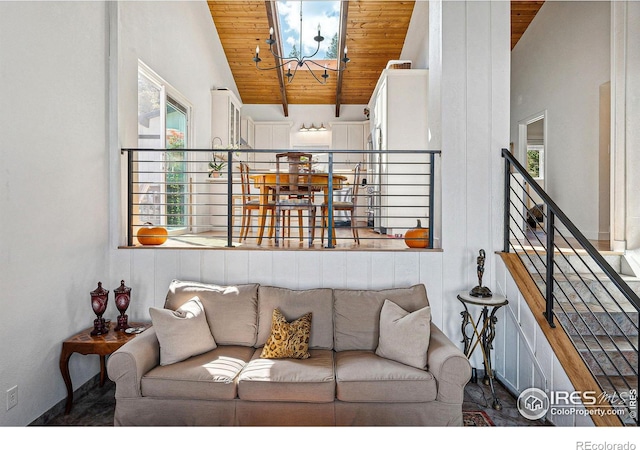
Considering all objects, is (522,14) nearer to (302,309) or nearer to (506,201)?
(506,201)

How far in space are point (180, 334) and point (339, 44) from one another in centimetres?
578

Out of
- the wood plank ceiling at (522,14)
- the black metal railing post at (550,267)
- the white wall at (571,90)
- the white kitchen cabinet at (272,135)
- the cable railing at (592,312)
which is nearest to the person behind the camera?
the cable railing at (592,312)

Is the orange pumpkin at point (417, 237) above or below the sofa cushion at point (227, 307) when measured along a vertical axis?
above

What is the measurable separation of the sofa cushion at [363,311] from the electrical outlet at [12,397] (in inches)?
75.3

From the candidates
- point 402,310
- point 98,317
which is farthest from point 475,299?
point 98,317

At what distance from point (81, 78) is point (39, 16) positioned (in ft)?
1.49

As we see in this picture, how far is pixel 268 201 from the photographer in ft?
15.5

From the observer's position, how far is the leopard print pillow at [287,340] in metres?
2.42

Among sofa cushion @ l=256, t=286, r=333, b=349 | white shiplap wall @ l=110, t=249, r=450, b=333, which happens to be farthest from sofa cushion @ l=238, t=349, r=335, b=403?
white shiplap wall @ l=110, t=249, r=450, b=333

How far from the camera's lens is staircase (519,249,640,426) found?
2102 millimetres

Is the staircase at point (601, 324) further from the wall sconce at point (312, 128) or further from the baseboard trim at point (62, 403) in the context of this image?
the wall sconce at point (312, 128)

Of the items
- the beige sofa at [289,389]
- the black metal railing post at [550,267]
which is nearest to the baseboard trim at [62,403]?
the beige sofa at [289,389]

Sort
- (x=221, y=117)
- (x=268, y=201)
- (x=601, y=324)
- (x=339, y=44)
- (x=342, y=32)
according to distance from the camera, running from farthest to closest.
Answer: (x=221, y=117), (x=339, y=44), (x=342, y=32), (x=268, y=201), (x=601, y=324)

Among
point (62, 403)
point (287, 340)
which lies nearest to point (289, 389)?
point (287, 340)
